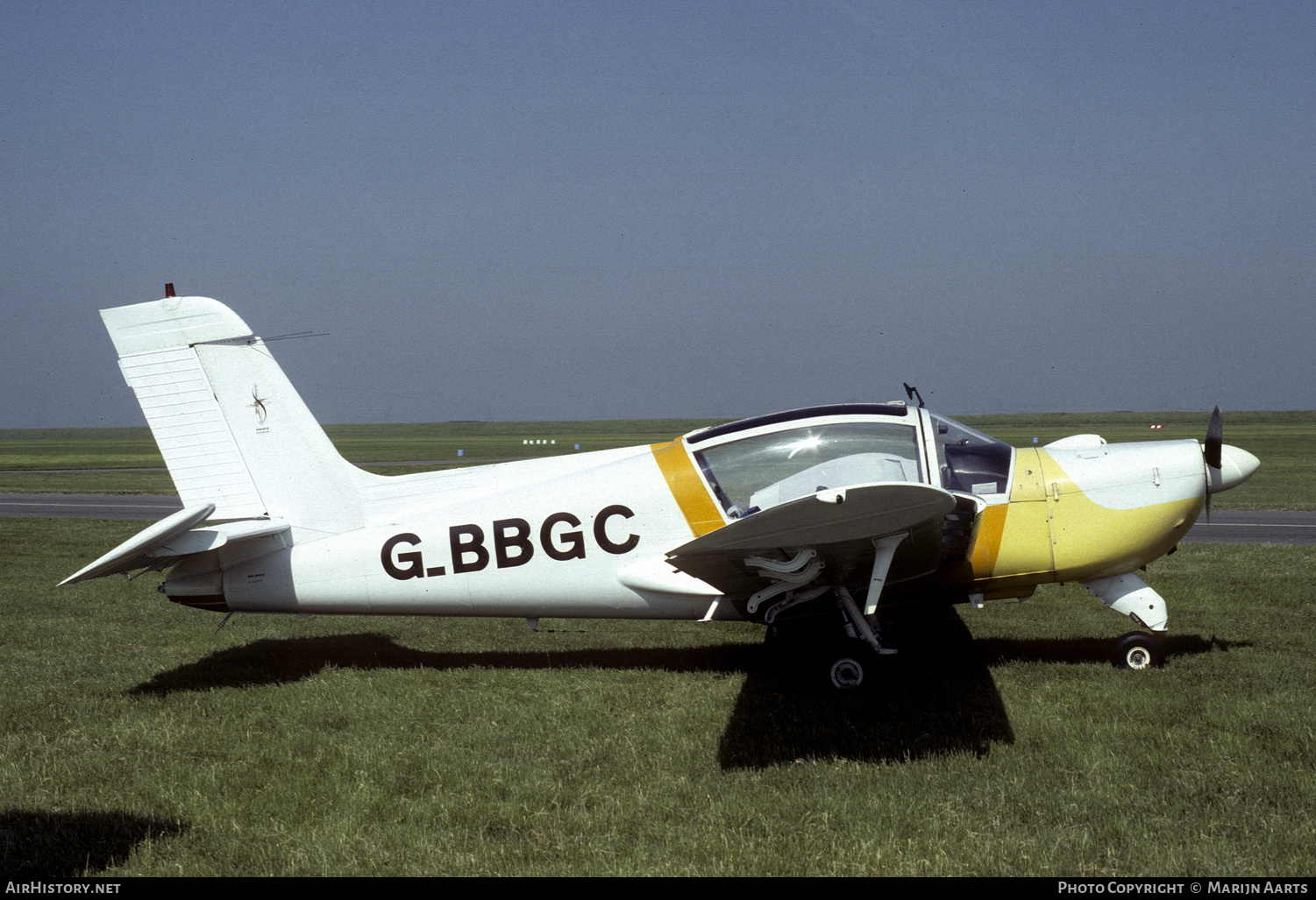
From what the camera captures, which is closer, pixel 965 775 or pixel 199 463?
pixel 965 775

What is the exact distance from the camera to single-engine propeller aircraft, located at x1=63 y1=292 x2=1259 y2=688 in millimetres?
6680

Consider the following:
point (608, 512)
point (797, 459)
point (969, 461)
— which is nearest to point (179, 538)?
point (608, 512)

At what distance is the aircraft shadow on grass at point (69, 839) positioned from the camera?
13.5 feet

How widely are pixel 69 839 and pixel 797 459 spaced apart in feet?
16.0

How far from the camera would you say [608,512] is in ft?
22.7

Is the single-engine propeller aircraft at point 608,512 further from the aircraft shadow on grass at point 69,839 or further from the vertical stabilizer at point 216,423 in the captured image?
the aircraft shadow on grass at point 69,839

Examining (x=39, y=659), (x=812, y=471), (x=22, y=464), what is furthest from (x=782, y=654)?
(x=22, y=464)

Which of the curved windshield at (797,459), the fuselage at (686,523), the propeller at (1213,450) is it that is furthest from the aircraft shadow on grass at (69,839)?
the propeller at (1213,450)

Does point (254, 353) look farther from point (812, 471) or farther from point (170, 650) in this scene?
point (812, 471)

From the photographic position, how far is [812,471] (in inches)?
261

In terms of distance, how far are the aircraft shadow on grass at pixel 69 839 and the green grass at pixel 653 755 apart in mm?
16

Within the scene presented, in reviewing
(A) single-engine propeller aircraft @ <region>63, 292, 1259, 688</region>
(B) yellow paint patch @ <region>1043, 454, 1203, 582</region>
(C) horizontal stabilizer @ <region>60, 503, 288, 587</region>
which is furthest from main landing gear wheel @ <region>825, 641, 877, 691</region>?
(C) horizontal stabilizer @ <region>60, 503, 288, 587</region>

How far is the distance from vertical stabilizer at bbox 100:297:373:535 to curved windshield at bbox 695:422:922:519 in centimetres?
300

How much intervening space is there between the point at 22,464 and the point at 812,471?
5902cm
